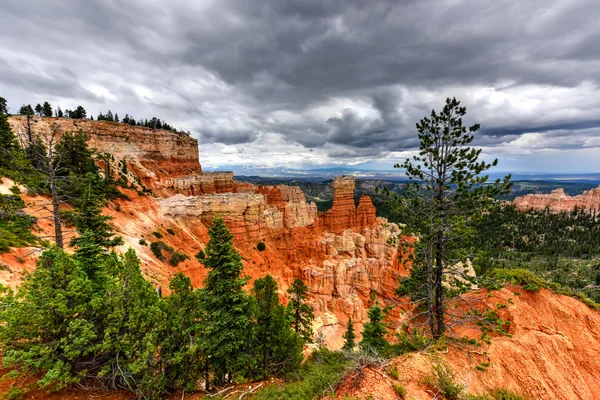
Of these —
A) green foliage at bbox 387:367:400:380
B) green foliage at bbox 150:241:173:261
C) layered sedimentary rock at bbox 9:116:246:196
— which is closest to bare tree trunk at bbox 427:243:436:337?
green foliage at bbox 387:367:400:380

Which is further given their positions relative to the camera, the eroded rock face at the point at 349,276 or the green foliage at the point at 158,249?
the eroded rock face at the point at 349,276

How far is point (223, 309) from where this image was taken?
40.5 feet

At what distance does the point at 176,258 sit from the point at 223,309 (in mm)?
23833

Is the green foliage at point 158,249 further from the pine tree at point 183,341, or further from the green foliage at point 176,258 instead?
the pine tree at point 183,341

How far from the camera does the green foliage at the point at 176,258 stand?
105ft

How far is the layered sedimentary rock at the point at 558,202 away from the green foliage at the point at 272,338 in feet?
626

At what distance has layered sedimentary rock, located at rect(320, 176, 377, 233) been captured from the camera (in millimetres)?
53406

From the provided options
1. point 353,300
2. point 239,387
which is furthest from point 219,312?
point 353,300

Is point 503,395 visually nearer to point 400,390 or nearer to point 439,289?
point 400,390

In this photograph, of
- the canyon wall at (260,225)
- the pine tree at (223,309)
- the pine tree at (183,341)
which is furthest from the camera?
the canyon wall at (260,225)

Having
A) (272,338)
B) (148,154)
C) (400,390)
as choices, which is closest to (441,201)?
(400,390)

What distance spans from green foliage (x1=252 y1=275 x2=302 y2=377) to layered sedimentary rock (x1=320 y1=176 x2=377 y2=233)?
37.6 meters

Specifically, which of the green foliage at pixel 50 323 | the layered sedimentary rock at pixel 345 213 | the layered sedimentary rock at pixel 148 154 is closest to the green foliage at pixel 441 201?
the green foliage at pixel 50 323

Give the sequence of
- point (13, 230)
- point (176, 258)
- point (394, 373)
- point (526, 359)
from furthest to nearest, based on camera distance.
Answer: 1. point (176, 258)
2. point (13, 230)
3. point (526, 359)
4. point (394, 373)
